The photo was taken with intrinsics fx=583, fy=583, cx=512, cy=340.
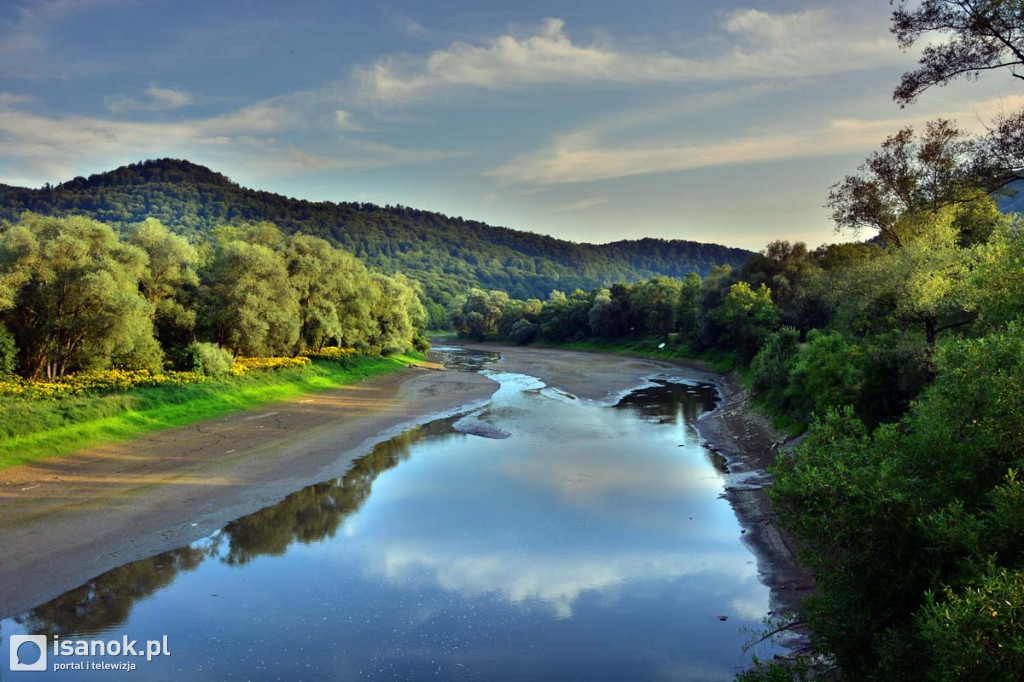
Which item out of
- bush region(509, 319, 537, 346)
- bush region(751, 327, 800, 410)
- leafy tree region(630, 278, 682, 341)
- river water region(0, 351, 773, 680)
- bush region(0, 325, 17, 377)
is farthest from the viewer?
bush region(509, 319, 537, 346)

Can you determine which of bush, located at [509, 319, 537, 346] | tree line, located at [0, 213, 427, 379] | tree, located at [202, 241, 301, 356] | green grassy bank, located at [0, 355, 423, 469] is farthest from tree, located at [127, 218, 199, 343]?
bush, located at [509, 319, 537, 346]

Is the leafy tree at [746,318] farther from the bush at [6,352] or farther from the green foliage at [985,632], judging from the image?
the bush at [6,352]

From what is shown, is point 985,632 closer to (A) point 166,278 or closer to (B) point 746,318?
(A) point 166,278

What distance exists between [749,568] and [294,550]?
40.0 ft

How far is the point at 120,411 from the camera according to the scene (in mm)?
26484

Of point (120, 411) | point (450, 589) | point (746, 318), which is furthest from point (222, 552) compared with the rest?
point (746, 318)

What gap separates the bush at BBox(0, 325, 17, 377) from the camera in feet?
91.2

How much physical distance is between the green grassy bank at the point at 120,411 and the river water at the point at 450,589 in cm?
1033

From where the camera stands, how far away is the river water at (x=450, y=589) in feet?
36.3

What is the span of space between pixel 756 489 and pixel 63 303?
33.6 metres

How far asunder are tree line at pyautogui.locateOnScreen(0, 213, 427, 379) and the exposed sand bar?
7875mm

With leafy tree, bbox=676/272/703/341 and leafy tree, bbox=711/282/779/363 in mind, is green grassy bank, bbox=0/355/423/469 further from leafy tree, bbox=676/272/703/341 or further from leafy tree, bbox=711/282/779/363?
leafy tree, bbox=676/272/703/341

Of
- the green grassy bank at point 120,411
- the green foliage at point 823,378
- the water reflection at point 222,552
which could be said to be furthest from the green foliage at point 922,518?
the green grassy bank at point 120,411

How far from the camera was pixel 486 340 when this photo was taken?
131750 millimetres
